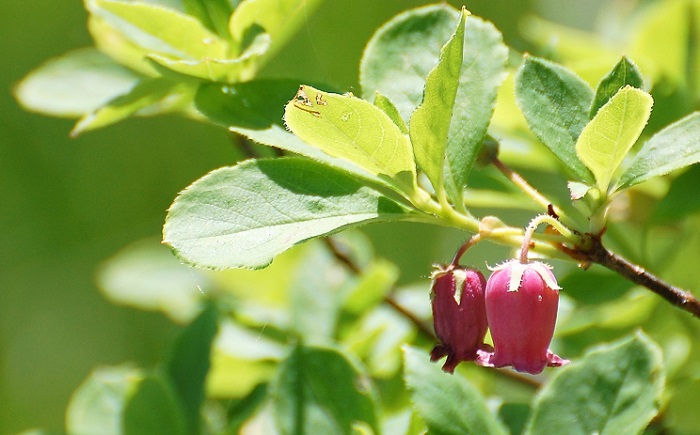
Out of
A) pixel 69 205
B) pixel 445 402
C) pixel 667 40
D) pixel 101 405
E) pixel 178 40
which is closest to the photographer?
pixel 445 402

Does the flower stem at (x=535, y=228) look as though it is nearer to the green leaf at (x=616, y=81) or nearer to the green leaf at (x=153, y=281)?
the green leaf at (x=616, y=81)

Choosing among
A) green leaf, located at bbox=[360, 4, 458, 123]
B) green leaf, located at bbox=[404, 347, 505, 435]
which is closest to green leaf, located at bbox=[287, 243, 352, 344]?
green leaf, located at bbox=[404, 347, 505, 435]

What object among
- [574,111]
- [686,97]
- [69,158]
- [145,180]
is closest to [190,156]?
[145,180]

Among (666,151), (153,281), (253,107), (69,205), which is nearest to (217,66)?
(253,107)

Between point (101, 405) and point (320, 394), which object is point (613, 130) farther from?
point (101, 405)

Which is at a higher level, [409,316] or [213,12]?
[213,12]

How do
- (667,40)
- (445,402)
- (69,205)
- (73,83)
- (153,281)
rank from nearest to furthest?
1. (445,402)
2. (73,83)
3. (667,40)
4. (153,281)
5. (69,205)
